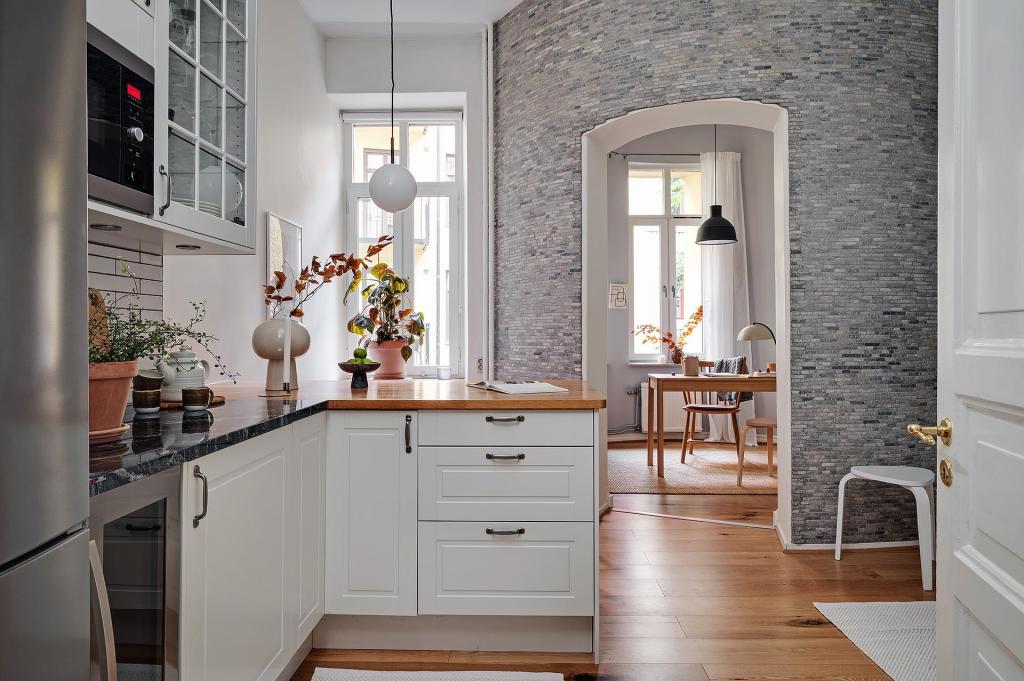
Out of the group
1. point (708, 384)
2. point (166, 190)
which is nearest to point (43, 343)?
point (166, 190)

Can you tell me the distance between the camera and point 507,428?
2.23 metres

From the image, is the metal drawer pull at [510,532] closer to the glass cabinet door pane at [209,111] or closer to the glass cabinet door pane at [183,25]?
the glass cabinet door pane at [209,111]

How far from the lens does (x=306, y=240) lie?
4395mm

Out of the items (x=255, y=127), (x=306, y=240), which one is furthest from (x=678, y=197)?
(x=255, y=127)

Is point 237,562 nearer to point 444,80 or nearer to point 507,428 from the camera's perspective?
point 507,428

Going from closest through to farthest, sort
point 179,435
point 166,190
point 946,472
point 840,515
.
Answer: point 946,472
point 179,435
point 166,190
point 840,515

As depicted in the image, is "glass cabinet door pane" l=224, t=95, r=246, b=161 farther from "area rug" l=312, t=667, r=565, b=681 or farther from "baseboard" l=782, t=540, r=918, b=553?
"baseboard" l=782, t=540, r=918, b=553

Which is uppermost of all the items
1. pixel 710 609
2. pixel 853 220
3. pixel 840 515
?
pixel 853 220

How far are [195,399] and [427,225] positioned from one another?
3.60m

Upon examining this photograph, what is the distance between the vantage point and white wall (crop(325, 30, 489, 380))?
4.84m

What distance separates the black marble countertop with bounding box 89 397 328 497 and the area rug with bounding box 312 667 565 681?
85 cm

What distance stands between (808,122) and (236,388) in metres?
3.04

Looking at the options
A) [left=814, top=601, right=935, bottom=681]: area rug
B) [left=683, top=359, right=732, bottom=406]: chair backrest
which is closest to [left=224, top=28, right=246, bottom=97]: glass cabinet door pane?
[left=814, top=601, right=935, bottom=681]: area rug

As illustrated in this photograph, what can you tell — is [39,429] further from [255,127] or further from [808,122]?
[808,122]
